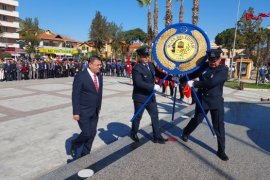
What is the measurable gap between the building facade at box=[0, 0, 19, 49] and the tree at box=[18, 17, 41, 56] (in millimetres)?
6078

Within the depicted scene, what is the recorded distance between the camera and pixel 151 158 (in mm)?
4254

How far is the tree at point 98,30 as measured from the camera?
54934 millimetres

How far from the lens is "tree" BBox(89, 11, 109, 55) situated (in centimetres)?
5493

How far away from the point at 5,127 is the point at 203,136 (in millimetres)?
4826

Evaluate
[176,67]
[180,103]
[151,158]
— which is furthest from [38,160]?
[180,103]

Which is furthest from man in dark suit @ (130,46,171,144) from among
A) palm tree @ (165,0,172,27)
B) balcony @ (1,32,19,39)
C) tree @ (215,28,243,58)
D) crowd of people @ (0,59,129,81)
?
tree @ (215,28,243,58)

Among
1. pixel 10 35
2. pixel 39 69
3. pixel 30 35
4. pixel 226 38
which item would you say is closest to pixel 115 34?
pixel 30 35

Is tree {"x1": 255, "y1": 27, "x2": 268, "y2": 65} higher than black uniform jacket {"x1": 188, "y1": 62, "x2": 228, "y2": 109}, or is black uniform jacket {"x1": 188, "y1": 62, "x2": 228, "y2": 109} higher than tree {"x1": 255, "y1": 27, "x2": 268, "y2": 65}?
tree {"x1": 255, "y1": 27, "x2": 268, "y2": 65}

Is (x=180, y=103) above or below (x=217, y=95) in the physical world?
below

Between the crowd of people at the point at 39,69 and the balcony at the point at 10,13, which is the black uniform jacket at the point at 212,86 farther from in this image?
the balcony at the point at 10,13

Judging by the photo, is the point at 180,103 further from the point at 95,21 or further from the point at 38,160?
the point at 95,21

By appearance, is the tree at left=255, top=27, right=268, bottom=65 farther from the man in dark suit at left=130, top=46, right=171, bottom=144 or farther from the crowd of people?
the man in dark suit at left=130, top=46, right=171, bottom=144

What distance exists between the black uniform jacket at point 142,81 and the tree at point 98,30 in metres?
51.7

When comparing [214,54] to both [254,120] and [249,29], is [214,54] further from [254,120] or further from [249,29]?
[249,29]
